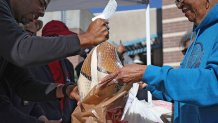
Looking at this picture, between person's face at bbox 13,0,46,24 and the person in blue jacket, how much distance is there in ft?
1.83

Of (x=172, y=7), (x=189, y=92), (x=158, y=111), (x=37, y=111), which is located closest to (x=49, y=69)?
(x=37, y=111)

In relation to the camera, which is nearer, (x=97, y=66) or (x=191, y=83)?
(x=191, y=83)

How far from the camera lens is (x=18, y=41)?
1.88 m

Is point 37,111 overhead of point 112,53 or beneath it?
beneath

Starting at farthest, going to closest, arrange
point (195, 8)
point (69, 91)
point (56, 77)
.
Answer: point (56, 77), point (69, 91), point (195, 8)

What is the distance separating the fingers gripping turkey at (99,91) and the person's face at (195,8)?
1.51 ft

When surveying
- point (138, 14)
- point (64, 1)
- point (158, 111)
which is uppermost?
point (64, 1)

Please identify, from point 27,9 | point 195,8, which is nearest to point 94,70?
point 27,9

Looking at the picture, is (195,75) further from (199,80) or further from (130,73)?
(130,73)

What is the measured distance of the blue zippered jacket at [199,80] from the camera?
Answer: 1.81 metres

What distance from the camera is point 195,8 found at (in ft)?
7.06

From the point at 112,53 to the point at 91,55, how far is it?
0.37 ft

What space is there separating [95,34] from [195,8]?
1.90 feet

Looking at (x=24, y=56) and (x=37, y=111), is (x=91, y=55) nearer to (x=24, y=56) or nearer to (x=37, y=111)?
(x=24, y=56)
